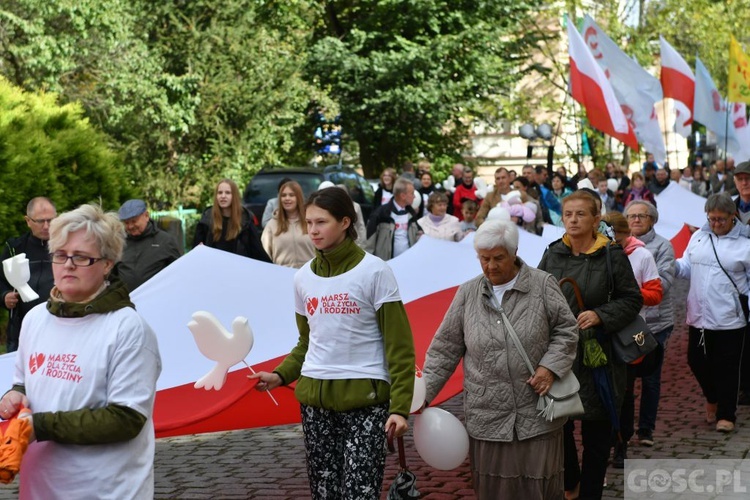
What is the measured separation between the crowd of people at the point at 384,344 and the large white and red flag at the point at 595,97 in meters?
8.91

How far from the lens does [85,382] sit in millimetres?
3779

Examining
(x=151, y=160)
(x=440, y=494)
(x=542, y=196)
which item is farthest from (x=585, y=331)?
(x=151, y=160)

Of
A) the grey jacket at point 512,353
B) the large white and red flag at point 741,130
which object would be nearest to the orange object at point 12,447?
the grey jacket at point 512,353

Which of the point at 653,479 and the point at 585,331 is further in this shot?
the point at 653,479

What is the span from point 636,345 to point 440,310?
8.13 feet

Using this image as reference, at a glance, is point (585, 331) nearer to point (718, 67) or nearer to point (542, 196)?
point (542, 196)

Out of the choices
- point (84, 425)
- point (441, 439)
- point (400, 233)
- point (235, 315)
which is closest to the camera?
point (84, 425)

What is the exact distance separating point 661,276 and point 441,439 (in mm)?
3839

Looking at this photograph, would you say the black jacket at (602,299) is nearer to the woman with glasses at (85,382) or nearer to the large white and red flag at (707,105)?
the woman with glasses at (85,382)

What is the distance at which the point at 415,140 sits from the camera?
34875 millimetres

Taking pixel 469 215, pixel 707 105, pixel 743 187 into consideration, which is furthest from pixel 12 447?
pixel 707 105

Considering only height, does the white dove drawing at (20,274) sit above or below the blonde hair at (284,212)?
below

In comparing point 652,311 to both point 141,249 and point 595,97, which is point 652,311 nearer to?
point 141,249

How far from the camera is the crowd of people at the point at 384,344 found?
3811 millimetres
